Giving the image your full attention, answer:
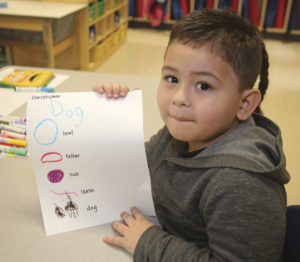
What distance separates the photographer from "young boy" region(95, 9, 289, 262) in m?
0.52

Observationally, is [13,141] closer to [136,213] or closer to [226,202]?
[136,213]

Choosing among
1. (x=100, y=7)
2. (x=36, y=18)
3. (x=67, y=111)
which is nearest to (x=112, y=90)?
(x=67, y=111)

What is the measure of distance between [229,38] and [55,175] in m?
0.44

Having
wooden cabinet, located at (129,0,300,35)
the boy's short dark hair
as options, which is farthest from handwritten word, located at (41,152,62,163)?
wooden cabinet, located at (129,0,300,35)

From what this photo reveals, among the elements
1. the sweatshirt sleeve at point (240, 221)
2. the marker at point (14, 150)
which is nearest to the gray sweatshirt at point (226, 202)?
the sweatshirt sleeve at point (240, 221)

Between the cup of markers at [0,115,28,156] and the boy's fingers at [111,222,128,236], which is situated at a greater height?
the cup of markers at [0,115,28,156]

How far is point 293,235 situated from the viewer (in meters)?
0.67

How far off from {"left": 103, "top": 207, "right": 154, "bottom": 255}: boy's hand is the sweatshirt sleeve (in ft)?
0.15

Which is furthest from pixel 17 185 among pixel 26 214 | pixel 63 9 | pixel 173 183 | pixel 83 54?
pixel 83 54

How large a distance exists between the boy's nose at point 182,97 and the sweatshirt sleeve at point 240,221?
6.0 inches

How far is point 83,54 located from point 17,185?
262 centimetres

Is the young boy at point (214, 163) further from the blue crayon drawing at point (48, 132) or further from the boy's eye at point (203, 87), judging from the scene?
the blue crayon drawing at point (48, 132)

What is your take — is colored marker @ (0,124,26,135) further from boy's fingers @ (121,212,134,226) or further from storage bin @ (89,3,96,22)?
storage bin @ (89,3,96,22)

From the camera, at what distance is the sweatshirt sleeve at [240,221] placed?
508 mm
